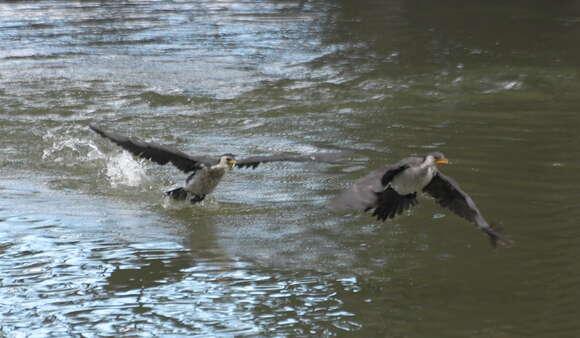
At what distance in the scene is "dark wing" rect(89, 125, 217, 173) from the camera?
9016 millimetres

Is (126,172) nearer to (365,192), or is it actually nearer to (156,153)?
(156,153)

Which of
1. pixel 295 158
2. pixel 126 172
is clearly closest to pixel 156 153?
pixel 295 158

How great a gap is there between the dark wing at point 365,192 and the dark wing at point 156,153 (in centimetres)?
244

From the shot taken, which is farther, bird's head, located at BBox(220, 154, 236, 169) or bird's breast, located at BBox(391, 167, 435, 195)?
bird's head, located at BBox(220, 154, 236, 169)

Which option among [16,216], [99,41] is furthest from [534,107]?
[99,41]

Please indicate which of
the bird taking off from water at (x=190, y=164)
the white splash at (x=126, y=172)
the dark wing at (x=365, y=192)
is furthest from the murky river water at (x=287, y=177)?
the dark wing at (x=365, y=192)

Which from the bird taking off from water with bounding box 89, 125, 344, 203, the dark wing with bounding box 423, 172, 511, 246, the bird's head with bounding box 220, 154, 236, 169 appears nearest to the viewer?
the dark wing with bounding box 423, 172, 511, 246

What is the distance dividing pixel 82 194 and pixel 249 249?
263 centimetres

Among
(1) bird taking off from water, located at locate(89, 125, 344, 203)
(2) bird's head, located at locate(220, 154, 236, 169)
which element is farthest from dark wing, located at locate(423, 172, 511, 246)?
(2) bird's head, located at locate(220, 154, 236, 169)

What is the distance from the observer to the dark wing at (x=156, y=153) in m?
9.02

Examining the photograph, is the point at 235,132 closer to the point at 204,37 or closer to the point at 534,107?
the point at 534,107

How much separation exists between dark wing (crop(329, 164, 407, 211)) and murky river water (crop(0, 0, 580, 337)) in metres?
0.82

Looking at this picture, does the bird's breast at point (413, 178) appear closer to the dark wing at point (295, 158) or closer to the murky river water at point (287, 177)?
the murky river water at point (287, 177)

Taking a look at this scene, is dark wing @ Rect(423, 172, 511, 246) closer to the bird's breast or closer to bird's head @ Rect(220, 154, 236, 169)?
the bird's breast
